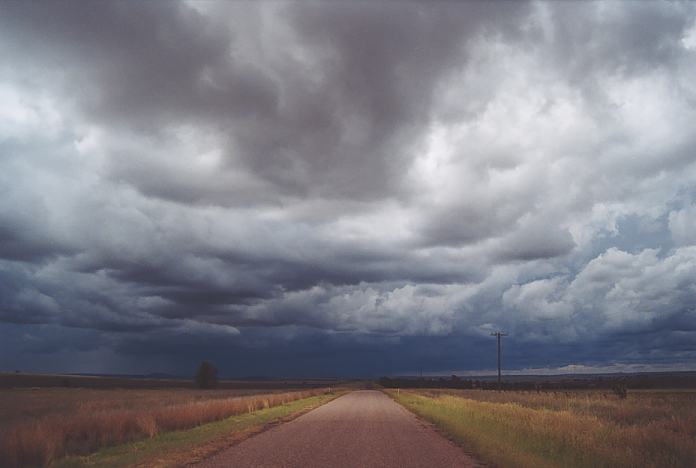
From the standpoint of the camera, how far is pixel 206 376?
135375 millimetres

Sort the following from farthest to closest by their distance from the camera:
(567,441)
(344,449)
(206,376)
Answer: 1. (206,376)
2. (567,441)
3. (344,449)

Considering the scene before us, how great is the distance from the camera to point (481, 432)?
2150cm

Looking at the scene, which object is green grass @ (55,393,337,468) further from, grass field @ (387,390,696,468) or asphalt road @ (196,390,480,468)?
grass field @ (387,390,696,468)

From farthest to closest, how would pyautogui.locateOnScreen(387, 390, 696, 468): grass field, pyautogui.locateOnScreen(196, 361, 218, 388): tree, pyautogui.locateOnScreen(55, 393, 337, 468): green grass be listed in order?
1. pyautogui.locateOnScreen(196, 361, 218, 388): tree
2. pyautogui.locateOnScreen(55, 393, 337, 468): green grass
3. pyautogui.locateOnScreen(387, 390, 696, 468): grass field

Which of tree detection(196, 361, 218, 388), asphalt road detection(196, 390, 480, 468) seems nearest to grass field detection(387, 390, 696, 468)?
asphalt road detection(196, 390, 480, 468)

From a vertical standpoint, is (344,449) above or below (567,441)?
below

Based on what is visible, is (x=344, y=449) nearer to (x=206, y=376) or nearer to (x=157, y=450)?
(x=157, y=450)

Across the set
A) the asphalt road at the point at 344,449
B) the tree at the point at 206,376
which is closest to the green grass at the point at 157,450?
the asphalt road at the point at 344,449

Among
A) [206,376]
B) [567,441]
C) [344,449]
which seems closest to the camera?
[344,449]

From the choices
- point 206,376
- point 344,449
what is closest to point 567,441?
point 344,449

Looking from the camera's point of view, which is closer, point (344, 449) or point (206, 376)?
point (344, 449)

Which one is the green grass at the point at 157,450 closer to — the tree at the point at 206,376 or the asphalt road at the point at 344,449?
the asphalt road at the point at 344,449

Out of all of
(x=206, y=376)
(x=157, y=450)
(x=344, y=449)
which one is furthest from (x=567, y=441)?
(x=206, y=376)

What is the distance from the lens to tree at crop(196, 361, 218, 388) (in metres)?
134
